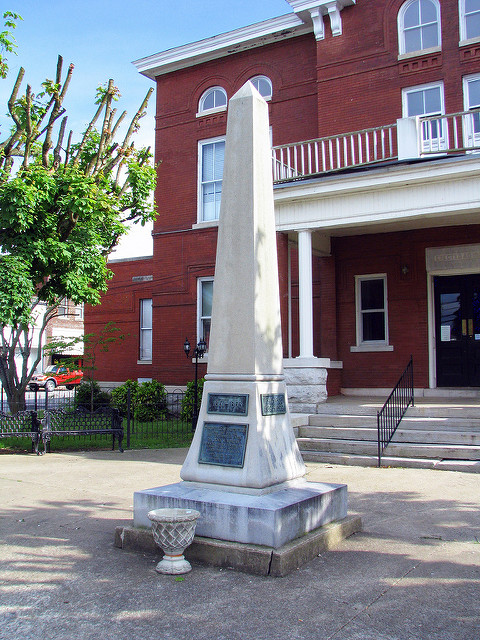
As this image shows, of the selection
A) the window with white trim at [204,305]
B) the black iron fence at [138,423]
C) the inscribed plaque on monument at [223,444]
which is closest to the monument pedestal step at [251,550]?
the inscribed plaque on monument at [223,444]

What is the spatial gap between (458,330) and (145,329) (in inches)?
412

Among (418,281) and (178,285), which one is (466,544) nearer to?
(418,281)

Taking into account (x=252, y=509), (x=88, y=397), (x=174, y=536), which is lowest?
(x=174, y=536)

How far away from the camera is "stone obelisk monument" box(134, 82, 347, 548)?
503 cm

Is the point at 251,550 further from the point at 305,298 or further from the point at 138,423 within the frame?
the point at 138,423

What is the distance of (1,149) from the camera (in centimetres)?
1247

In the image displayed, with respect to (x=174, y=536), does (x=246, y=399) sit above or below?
above

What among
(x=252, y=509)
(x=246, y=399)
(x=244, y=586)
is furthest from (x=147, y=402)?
(x=244, y=586)

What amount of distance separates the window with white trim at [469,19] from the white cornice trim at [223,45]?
395 cm

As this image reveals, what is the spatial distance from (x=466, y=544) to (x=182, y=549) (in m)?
2.61

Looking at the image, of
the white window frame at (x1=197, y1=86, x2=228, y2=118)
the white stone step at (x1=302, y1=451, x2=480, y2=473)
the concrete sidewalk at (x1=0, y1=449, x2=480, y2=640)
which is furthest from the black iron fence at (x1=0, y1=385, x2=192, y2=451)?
the white window frame at (x1=197, y1=86, x2=228, y2=118)

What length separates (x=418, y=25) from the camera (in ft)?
49.4

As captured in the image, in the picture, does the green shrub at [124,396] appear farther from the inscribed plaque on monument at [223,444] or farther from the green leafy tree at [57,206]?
the inscribed plaque on monument at [223,444]

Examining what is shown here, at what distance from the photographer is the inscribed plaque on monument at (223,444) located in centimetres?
524
